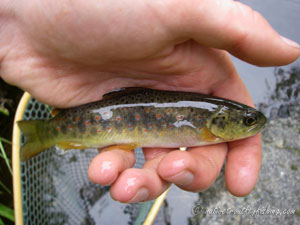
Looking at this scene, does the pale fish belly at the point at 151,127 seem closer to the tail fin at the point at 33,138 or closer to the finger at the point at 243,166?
the finger at the point at 243,166

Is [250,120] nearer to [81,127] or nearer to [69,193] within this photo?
[81,127]

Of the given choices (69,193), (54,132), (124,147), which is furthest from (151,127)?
(69,193)

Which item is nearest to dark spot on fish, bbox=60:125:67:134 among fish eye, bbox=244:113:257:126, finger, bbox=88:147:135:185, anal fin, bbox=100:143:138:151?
anal fin, bbox=100:143:138:151

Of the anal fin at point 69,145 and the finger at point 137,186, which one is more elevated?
the finger at point 137,186

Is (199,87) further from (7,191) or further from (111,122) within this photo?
(7,191)

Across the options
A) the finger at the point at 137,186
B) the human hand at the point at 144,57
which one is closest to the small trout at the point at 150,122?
the human hand at the point at 144,57

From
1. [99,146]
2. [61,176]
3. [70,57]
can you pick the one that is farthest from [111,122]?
[61,176]

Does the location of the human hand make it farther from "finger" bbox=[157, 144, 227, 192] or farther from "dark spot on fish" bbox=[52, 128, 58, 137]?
"dark spot on fish" bbox=[52, 128, 58, 137]
